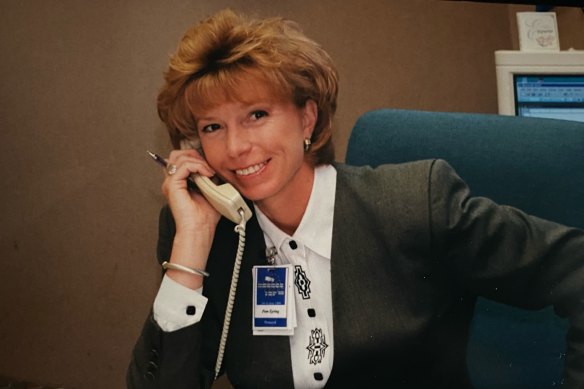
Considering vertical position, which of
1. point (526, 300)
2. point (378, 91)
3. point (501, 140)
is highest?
point (378, 91)

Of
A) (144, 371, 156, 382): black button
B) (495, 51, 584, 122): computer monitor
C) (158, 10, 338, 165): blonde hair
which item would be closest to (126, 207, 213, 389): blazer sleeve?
(144, 371, 156, 382): black button

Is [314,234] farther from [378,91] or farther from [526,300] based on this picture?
[378,91]

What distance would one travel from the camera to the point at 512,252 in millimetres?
763

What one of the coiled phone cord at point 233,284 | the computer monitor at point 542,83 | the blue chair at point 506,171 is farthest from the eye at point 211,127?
the computer monitor at point 542,83

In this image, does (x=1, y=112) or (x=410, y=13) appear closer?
(x=1, y=112)

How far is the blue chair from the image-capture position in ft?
2.82

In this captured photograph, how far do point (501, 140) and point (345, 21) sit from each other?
53cm

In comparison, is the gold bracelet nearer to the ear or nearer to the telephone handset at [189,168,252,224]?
the telephone handset at [189,168,252,224]

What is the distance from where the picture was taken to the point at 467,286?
2.80 feet

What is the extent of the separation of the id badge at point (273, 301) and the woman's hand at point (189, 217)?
0.10 meters

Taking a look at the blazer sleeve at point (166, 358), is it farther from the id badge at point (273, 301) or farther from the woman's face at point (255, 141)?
the woman's face at point (255, 141)

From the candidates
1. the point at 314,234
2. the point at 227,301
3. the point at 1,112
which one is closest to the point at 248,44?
the point at 314,234

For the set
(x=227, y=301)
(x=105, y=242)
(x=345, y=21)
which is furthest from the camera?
(x=345, y=21)

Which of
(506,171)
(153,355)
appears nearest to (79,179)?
(153,355)
